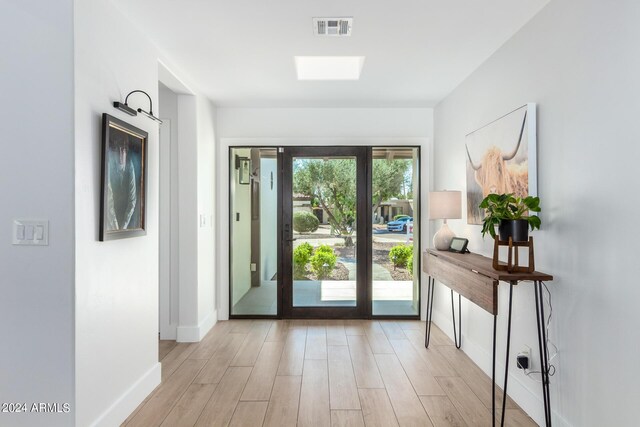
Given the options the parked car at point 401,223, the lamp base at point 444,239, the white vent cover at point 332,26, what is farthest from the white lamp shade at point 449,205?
the white vent cover at point 332,26

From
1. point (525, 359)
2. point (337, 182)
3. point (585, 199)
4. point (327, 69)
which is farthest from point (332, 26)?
point (525, 359)

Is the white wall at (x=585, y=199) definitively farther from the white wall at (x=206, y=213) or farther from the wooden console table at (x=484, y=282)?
the white wall at (x=206, y=213)

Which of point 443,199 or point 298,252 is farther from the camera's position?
point 298,252

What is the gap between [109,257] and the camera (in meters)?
2.04

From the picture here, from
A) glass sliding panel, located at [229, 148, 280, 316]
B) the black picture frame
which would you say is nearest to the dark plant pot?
the black picture frame

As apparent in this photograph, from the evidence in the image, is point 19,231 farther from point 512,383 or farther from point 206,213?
point 512,383

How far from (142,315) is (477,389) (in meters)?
2.33

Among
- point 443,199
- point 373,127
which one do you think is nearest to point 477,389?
point 443,199

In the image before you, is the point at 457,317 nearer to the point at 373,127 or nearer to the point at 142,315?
the point at 373,127

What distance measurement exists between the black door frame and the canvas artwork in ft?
4.28

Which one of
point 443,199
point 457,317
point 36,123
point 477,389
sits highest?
point 36,123

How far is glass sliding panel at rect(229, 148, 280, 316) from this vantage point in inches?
168

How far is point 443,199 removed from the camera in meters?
3.26

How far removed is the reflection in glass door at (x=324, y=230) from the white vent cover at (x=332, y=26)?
185cm
